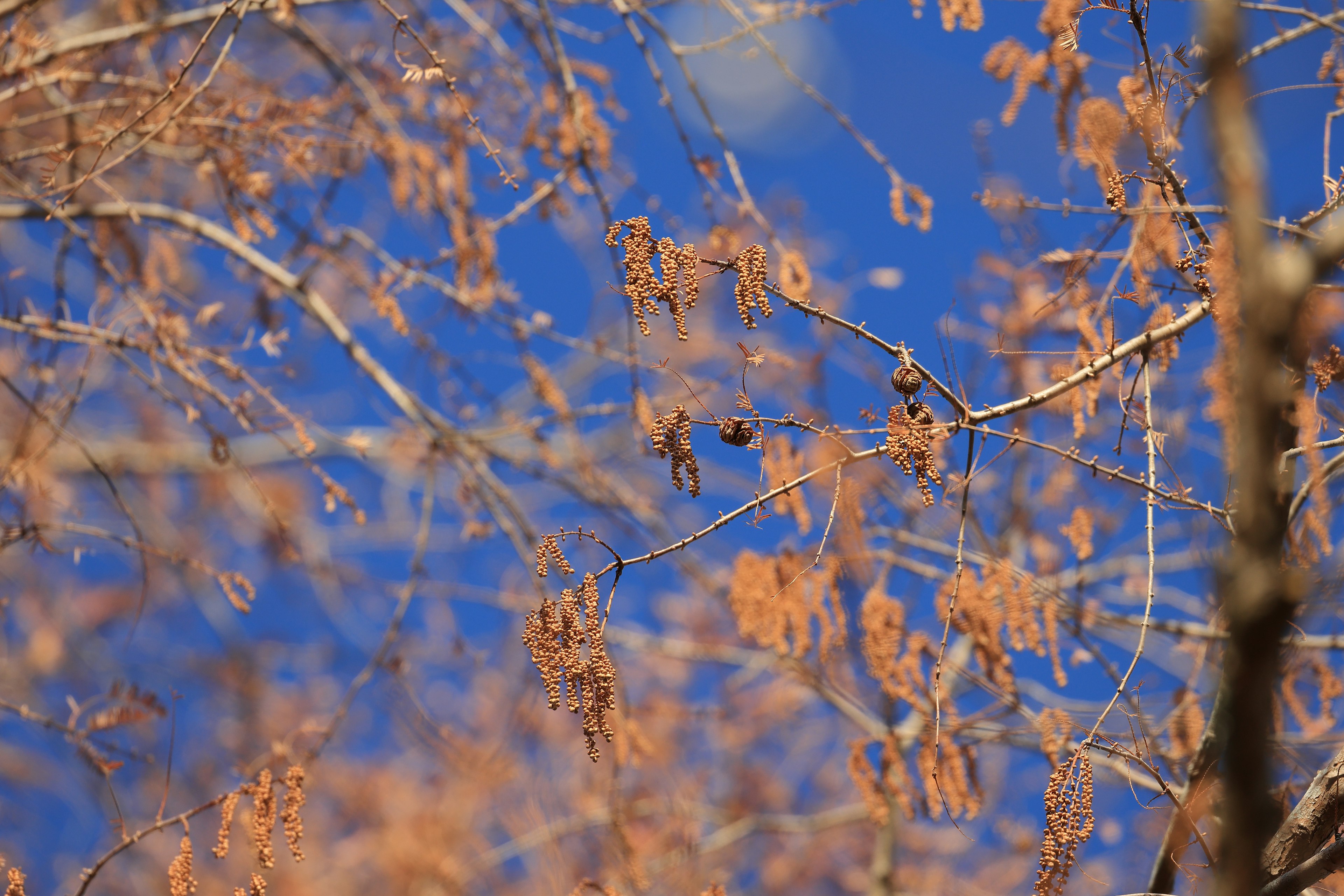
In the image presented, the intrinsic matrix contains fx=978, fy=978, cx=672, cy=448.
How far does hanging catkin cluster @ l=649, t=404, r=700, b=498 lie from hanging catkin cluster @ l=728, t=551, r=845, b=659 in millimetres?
1098

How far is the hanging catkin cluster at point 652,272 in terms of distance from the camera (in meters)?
1.87

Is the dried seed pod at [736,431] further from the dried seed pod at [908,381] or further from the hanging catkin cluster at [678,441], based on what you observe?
the dried seed pod at [908,381]

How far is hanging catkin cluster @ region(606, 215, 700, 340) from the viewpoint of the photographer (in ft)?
6.15

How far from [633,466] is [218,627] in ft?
13.4

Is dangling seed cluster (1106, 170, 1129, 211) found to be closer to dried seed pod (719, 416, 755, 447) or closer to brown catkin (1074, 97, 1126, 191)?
brown catkin (1074, 97, 1126, 191)

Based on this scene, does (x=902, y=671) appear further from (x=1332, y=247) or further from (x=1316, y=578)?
(x=1332, y=247)

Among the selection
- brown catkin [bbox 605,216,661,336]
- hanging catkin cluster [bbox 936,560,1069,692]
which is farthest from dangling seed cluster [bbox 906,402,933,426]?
hanging catkin cluster [bbox 936,560,1069,692]

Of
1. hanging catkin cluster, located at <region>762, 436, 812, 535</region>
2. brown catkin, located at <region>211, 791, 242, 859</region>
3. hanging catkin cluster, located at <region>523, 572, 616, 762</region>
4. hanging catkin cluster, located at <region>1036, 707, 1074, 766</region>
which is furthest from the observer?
hanging catkin cluster, located at <region>762, 436, 812, 535</region>

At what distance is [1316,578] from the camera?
127 centimetres

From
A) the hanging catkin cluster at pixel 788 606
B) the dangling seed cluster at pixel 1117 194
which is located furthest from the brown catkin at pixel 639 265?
the hanging catkin cluster at pixel 788 606

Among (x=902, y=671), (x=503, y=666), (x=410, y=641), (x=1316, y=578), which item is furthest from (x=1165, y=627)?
(x=503, y=666)

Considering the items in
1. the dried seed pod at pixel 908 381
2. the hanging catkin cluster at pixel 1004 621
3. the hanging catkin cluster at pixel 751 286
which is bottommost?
the hanging catkin cluster at pixel 1004 621

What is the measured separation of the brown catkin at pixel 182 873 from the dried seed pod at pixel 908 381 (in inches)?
78.4

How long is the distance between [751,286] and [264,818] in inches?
71.6
